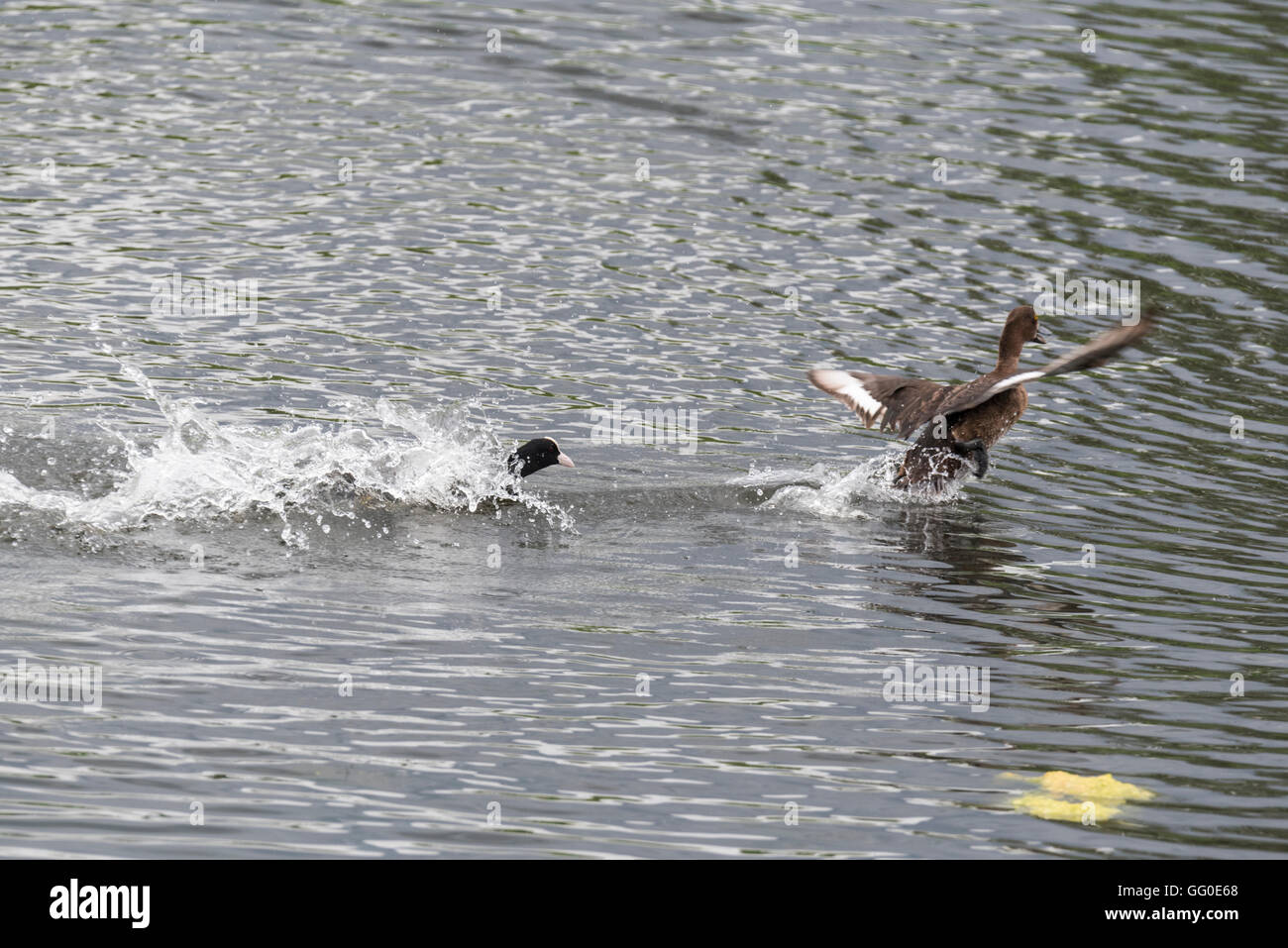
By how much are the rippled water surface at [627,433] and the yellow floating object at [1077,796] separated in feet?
0.15

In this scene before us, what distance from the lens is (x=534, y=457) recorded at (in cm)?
1338

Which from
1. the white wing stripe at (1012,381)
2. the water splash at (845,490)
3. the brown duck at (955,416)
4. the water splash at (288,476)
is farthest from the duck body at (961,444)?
the water splash at (288,476)

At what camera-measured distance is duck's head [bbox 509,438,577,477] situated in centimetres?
1331

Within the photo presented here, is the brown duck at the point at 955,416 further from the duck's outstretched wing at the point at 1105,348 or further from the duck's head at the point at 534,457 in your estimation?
the duck's head at the point at 534,457

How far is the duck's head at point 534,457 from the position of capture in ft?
43.7

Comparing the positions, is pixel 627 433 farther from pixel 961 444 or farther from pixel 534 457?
pixel 961 444

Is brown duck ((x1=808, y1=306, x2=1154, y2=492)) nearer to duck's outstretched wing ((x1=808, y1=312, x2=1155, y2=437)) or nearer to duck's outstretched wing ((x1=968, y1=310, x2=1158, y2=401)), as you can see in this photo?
duck's outstretched wing ((x1=808, y1=312, x2=1155, y2=437))

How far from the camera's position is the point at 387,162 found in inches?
839

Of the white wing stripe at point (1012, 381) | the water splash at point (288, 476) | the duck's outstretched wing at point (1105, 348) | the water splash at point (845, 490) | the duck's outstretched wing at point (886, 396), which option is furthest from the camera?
the duck's outstretched wing at point (886, 396)

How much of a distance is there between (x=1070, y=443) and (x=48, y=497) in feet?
27.1

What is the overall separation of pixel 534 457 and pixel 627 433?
1.62 metres

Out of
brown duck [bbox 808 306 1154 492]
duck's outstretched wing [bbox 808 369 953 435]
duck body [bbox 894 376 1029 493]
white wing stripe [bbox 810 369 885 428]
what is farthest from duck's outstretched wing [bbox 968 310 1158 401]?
white wing stripe [bbox 810 369 885 428]

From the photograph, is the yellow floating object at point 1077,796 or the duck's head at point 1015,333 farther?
the duck's head at point 1015,333
